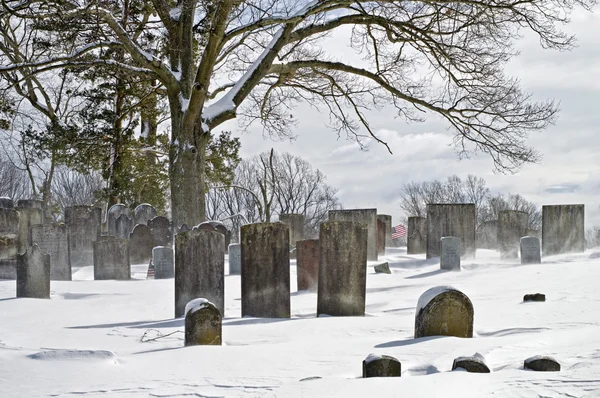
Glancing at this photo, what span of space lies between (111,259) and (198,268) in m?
5.19

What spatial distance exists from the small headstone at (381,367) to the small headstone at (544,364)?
36.3 inches

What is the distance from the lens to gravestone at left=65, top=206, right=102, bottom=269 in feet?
56.5

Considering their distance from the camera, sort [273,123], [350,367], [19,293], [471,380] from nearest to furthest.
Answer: [471,380], [350,367], [19,293], [273,123]

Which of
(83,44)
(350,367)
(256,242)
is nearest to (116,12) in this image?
(83,44)

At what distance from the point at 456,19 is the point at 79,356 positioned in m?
14.2

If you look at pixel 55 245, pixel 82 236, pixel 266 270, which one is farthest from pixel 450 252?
pixel 82 236

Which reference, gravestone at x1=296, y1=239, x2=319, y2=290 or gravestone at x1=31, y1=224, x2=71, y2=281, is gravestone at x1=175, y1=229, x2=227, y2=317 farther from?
gravestone at x1=31, y1=224, x2=71, y2=281

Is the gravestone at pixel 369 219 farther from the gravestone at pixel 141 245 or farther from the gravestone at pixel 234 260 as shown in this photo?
the gravestone at pixel 141 245

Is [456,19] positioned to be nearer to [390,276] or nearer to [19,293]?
[390,276]

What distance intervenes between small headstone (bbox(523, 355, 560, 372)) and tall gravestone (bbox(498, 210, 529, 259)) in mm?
13539

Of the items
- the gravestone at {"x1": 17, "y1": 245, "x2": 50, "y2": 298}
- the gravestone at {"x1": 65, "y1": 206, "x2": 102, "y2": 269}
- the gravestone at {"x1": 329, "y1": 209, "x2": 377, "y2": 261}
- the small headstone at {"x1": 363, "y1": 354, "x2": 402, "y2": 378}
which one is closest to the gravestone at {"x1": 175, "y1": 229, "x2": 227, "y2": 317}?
the gravestone at {"x1": 17, "y1": 245, "x2": 50, "y2": 298}

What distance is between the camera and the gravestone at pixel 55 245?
43.4ft

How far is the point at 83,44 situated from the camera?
1825cm

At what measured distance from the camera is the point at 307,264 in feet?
37.9
